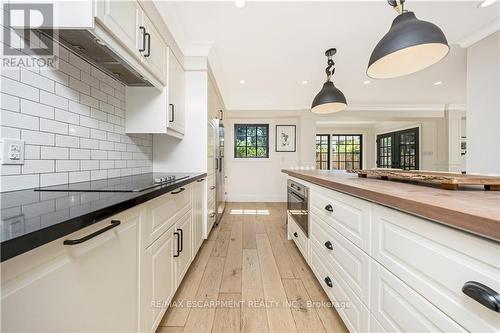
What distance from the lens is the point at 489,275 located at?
0.48 metres

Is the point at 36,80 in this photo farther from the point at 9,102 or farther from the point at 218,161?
the point at 218,161

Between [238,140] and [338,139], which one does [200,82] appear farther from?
[338,139]

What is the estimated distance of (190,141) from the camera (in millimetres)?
2494

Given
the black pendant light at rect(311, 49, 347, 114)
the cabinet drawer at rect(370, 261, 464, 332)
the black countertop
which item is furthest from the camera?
the black pendant light at rect(311, 49, 347, 114)

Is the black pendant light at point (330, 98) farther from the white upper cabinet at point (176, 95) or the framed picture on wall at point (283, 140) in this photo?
the framed picture on wall at point (283, 140)

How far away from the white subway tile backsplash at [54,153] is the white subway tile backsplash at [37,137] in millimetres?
30

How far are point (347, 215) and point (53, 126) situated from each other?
1673mm

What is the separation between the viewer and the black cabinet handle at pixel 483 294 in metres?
0.45

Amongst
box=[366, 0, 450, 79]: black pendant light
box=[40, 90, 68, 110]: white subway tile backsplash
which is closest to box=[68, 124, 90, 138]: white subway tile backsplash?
box=[40, 90, 68, 110]: white subway tile backsplash

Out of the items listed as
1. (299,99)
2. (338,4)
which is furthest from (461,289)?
(299,99)

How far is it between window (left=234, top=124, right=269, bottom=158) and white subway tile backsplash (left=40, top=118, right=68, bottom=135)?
4355 millimetres

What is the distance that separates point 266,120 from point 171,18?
11.9 feet

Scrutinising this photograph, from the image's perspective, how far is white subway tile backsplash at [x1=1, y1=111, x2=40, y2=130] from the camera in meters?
0.90

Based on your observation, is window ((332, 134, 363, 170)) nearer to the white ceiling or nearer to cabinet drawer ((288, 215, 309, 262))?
the white ceiling
